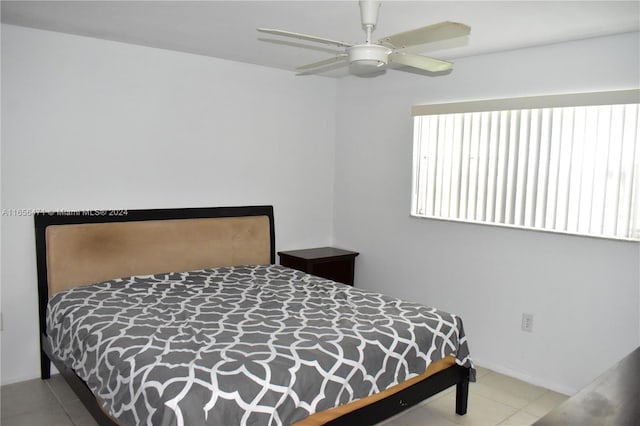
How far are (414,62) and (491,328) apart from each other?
2.28 metres

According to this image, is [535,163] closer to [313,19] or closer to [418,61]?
[418,61]

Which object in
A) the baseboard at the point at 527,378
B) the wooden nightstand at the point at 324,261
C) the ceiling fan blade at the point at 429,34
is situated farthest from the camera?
the wooden nightstand at the point at 324,261

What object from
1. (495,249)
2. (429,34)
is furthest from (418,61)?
(495,249)

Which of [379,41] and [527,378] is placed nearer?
[379,41]

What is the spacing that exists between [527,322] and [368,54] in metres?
2.41

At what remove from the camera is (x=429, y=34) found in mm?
2098

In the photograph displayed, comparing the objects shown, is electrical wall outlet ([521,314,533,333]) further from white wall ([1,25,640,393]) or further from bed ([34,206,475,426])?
bed ([34,206,475,426])

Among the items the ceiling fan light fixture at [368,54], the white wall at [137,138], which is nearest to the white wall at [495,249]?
the white wall at [137,138]

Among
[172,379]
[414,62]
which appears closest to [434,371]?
[172,379]

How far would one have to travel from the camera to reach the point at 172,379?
79.4 inches

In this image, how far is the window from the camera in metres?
3.12

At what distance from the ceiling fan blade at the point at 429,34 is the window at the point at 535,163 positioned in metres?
1.58

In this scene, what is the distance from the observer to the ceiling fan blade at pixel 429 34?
1970mm

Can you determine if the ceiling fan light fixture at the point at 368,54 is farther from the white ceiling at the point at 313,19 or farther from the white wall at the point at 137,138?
the white wall at the point at 137,138
